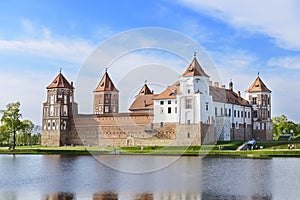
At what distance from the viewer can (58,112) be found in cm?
5962

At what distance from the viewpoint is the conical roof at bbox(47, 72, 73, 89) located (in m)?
60.8

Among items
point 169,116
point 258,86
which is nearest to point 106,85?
point 169,116

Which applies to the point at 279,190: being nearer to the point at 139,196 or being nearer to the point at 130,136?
the point at 139,196

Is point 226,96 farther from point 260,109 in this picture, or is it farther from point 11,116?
point 11,116

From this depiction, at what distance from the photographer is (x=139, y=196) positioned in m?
16.4

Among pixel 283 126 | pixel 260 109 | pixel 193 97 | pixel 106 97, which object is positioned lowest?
pixel 283 126

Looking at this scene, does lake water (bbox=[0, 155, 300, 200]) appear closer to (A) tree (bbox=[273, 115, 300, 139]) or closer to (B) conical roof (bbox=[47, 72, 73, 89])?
(B) conical roof (bbox=[47, 72, 73, 89])

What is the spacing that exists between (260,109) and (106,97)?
2258cm

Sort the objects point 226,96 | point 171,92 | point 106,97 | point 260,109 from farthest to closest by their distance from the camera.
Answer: point 106,97 < point 260,109 < point 226,96 < point 171,92

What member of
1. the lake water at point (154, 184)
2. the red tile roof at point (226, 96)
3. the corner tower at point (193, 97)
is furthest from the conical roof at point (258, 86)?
the lake water at point (154, 184)

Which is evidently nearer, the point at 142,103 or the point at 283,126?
the point at 142,103

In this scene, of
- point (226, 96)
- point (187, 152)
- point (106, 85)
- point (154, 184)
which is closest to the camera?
point (154, 184)

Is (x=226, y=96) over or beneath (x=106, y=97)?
beneath

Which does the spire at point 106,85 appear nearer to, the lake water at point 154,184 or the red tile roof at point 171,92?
the red tile roof at point 171,92
